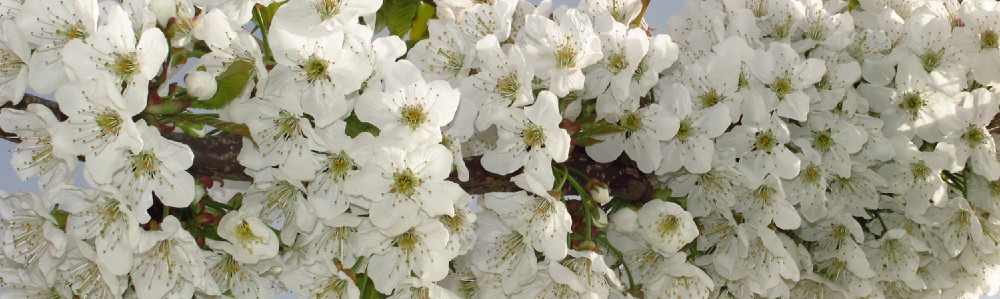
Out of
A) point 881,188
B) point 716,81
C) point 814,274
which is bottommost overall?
point 814,274

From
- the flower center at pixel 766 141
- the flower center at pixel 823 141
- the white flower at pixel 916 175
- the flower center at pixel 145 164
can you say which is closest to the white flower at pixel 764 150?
the flower center at pixel 766 141

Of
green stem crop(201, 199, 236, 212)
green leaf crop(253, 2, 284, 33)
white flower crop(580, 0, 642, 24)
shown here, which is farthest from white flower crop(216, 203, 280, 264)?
white flower crop(580, 0, 642, 24)

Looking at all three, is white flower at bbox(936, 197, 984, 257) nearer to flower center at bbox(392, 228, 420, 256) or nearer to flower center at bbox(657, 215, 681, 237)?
flower center at bbox(657, 215, 681, 237)

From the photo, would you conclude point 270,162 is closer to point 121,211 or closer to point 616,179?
point 121,211

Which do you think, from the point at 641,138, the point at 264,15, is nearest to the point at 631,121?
the point at 641,138

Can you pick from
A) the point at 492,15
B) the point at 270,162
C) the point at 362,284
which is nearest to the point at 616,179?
the point at 492,15

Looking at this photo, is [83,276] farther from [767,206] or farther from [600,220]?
[767,206]
